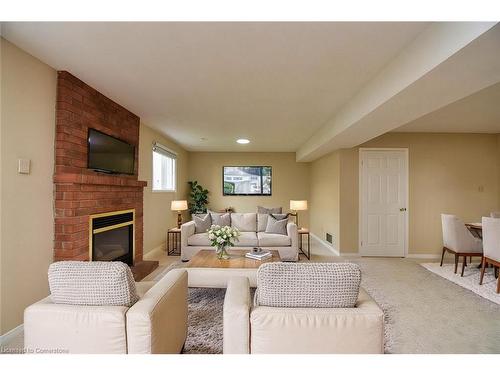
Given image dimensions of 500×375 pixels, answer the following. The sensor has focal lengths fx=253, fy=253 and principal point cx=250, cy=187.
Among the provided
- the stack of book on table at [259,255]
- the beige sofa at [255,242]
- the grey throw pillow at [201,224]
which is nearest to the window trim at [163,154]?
the grey throw pillow at [201,224]

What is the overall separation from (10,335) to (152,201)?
2.94m

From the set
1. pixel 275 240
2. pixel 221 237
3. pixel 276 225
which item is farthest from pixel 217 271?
pixel 276 225

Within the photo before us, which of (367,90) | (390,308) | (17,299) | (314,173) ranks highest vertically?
(367,90)

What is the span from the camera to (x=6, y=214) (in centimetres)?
196

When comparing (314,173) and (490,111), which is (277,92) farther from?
(314,173)

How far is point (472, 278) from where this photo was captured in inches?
139

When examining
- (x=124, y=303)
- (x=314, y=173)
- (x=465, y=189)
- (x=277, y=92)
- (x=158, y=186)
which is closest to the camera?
(x=124, y=303)

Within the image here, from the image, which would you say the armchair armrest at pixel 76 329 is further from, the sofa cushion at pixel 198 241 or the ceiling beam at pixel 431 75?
the sofa cushion at pixel 198 241

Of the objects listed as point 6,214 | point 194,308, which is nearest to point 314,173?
point 194,308

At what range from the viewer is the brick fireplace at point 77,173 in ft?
8.07

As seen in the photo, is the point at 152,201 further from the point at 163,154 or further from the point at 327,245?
the point at 327,245

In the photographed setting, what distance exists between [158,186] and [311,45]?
13.9 ft

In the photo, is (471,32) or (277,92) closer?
(471,32)

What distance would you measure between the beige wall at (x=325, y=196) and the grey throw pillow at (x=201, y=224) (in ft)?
8.22
